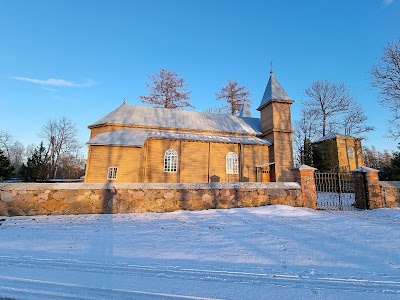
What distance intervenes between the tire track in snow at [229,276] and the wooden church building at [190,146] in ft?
43.0

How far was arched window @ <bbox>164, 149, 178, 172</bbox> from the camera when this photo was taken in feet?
58.6

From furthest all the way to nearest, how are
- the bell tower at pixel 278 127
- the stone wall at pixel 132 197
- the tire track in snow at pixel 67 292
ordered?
the bell tower at pixel 278 127 → the stone wall at pixel 132 197 → the tire track in snow at pixel 67 292

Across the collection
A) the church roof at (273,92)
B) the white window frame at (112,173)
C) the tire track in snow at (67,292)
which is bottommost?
the tire track in snow at (67,292)

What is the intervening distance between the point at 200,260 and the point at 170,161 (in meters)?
15.1

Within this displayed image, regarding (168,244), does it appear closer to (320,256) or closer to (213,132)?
(320,256)

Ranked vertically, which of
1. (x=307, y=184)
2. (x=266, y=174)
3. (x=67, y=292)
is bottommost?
(x=67, y=292)

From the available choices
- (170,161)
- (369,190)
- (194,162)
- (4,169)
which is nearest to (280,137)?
(194,162)

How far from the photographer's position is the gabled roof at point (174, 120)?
1989 cm

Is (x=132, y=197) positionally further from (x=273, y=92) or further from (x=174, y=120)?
(x=273, y=92)

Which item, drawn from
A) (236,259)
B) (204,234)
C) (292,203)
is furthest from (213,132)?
(236,259)

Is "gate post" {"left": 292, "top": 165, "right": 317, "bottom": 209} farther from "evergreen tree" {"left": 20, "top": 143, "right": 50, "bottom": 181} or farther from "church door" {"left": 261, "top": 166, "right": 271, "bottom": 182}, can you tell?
"evergreen tree" {"left": 20, "top": 143, "right": 50, "bottom": 181}

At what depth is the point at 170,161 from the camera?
1795cm

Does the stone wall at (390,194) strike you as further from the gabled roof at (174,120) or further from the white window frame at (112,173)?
the white window frame at (112,173)

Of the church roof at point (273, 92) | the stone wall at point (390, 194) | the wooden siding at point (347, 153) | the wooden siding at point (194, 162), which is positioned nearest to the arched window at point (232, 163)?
the wooden siding at point (194, 162)
